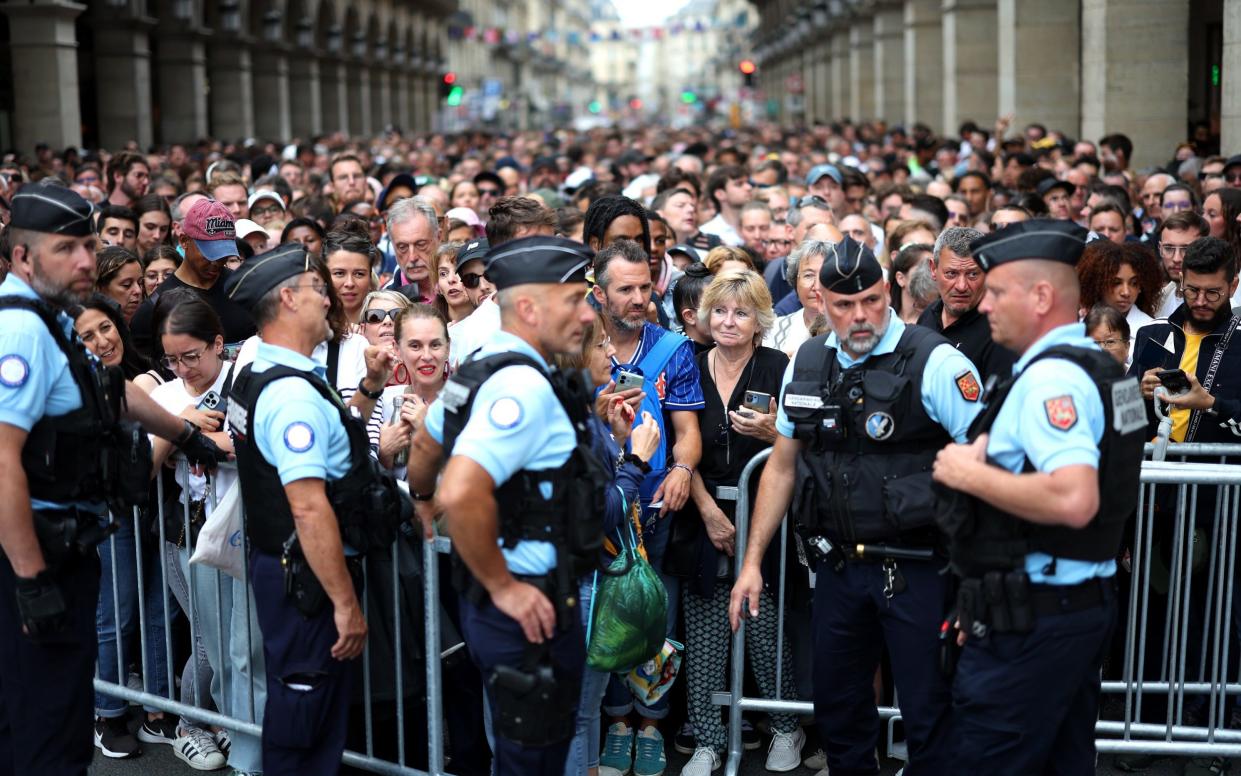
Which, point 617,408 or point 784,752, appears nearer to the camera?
point 617,408

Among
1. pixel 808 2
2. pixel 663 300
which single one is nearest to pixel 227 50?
pixel 808 2

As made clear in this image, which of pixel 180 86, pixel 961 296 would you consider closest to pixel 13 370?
pixel 961 296

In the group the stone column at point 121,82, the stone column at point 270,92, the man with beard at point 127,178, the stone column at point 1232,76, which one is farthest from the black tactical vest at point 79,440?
the stone column at point 270,92

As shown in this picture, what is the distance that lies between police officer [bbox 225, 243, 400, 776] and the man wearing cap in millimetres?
2522

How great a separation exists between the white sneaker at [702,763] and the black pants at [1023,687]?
165 centimetres

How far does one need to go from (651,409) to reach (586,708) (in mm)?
1281

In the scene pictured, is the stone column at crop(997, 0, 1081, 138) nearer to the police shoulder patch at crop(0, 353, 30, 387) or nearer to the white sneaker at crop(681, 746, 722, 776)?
the white sneaker at crop(681, 746, 722, 776)

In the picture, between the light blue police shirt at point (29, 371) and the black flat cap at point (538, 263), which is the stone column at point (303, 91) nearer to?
the light blue police shirt at point (29, 371)

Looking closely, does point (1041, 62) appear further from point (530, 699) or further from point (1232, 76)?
point (530, 699)

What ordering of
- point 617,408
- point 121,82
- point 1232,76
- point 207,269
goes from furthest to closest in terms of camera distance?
point 121,82 → point 1232,76 → point 207,269 → point 617,408

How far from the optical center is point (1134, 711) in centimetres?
601

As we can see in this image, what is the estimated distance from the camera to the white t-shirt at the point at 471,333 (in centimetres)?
576

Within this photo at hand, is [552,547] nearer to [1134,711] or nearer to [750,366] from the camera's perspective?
[750,366]

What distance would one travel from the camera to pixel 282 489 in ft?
14.8
